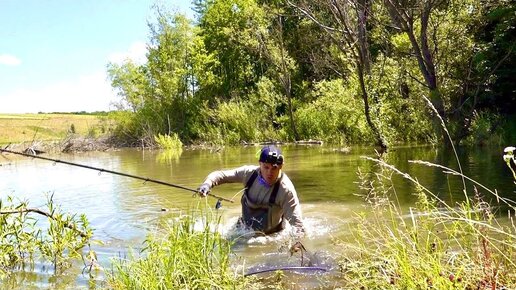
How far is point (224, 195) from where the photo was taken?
1184 centimetres

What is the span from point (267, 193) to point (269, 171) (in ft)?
1.29

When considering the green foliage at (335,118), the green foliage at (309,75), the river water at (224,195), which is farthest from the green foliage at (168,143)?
the river water at (224,195)

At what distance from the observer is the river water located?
21.0 feet

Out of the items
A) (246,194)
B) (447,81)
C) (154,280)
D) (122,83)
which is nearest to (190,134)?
(122,83)

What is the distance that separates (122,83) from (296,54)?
15.0 metres

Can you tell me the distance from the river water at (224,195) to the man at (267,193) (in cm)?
34

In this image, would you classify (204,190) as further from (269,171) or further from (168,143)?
(168,143)

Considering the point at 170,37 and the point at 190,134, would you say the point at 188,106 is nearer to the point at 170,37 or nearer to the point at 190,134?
the point at 190,134

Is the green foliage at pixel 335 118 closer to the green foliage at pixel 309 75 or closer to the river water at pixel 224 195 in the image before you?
the green foliage at pixel 309 75

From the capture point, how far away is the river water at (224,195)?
6407 mm

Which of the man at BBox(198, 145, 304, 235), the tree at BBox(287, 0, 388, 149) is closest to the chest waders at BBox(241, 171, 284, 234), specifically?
the man at BBox(198, 145, 304, 235)

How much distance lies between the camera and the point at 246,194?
7160 millimetres

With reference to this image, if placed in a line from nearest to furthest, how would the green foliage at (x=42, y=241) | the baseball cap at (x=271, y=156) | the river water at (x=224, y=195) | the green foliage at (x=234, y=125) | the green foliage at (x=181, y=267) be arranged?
the green foliage at (x=181, y=267) → the green foliage at (x=42, y=241) → the river water at (x=224, y=195) → the baseball cap at (x=271, y=156) → the green foliage at (x=234, y=125)

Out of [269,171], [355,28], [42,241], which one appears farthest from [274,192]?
[355,28]
